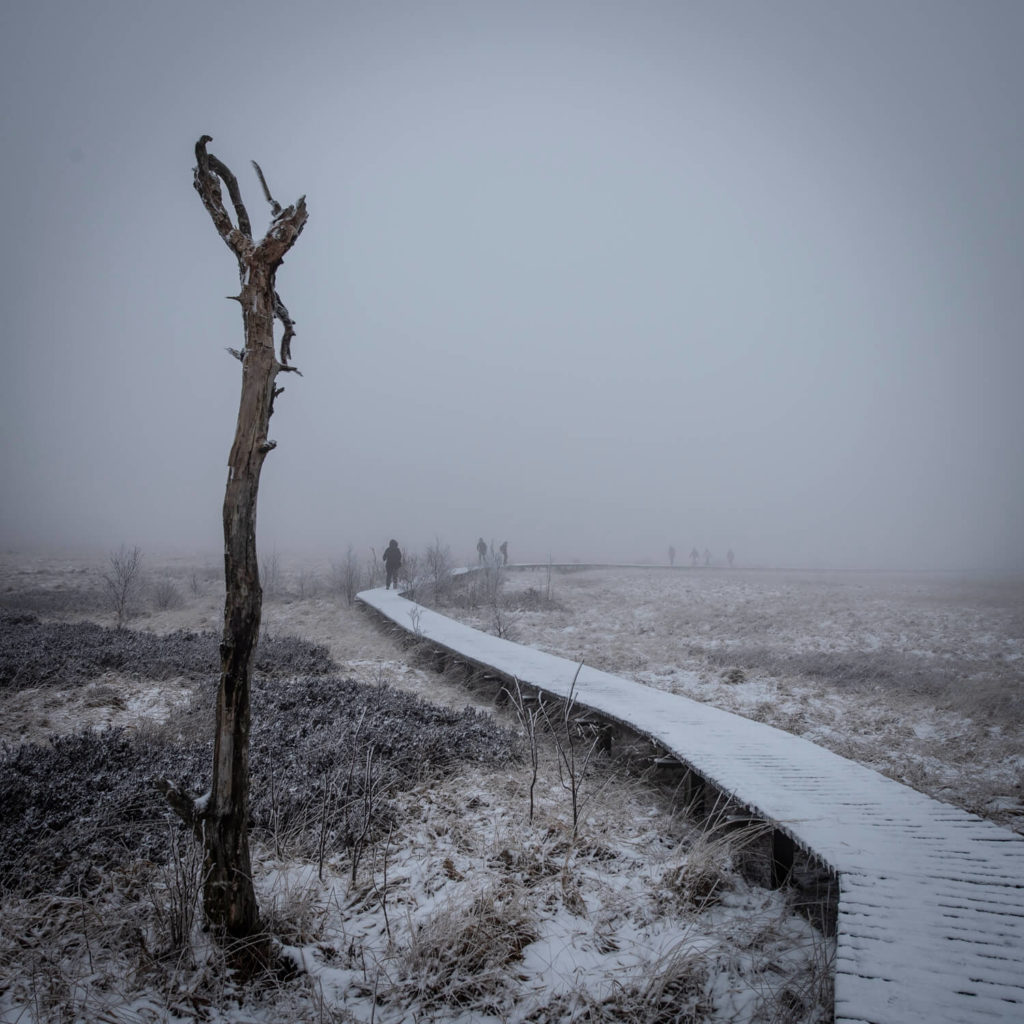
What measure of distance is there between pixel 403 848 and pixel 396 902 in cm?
65

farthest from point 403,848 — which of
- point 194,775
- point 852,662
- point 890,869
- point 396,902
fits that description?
point 852,662

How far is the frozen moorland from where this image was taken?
2.74 meters

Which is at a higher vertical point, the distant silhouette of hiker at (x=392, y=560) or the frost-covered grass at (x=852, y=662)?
the distant silhouette of hiker at (x=392, y=560)

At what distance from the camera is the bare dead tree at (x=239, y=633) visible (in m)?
2.71

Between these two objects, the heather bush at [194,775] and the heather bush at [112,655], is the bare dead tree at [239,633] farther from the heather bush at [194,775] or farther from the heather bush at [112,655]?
the heather bush at [112,655]

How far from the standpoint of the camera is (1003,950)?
2.72m

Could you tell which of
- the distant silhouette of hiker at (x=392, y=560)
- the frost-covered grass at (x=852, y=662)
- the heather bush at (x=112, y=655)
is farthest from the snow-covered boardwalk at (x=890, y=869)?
the distant silhouette of hiker at (x=392, y=560)

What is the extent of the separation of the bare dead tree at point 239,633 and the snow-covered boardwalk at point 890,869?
296 cm

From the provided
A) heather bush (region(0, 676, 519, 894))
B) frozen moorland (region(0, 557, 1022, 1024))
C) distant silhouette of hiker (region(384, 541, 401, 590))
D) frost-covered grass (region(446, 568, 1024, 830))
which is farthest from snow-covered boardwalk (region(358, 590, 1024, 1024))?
distant silhouette of hiker (region(384, 541, 401, 590))

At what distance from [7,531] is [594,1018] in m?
67.0

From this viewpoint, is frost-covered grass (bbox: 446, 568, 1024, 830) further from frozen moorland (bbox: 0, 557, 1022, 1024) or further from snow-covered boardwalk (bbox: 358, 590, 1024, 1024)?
snow-covered boardwalk (bbox: 358, 590, 1024, 1024)

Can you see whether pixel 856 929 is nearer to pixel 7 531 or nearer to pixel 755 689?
pixel 755 689

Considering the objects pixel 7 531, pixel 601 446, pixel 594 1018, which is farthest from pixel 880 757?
pixel 601 446

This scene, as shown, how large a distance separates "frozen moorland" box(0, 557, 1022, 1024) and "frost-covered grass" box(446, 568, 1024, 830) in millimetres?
71
